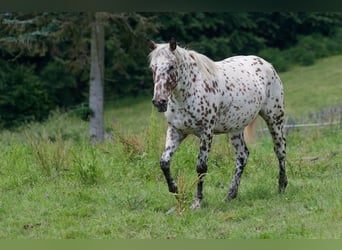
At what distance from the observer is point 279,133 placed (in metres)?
6.22

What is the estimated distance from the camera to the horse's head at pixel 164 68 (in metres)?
4.71

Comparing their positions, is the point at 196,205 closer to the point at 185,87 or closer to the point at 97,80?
the point at 185,87

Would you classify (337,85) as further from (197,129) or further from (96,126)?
(197,129)

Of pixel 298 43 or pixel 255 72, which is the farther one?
pixel 298 43

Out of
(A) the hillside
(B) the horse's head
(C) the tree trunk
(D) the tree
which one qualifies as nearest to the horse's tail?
(B) the horse's head

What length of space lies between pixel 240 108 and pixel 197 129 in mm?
563

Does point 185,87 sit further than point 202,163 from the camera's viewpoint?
No

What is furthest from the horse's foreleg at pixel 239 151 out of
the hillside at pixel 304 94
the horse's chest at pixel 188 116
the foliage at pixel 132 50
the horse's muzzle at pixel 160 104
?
the hillside at pixel 304 94

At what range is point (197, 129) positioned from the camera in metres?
5.28

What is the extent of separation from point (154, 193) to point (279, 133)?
149cm

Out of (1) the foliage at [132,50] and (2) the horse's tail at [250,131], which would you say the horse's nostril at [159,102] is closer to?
(2) the horse's tail at [250,131]

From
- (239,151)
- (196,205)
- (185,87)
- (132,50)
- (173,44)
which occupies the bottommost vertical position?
(196,205)

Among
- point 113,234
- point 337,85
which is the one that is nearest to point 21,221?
point 113,234

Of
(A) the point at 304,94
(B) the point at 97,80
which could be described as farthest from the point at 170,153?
(A) the point at 304,94
